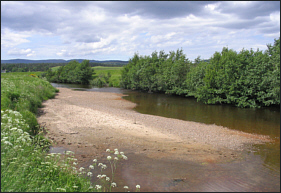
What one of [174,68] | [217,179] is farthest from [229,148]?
[174,68]

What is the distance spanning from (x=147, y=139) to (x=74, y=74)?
80.1 metres

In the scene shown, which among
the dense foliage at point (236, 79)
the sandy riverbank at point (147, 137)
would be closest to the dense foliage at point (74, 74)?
the dense foliage at point (236, 79)

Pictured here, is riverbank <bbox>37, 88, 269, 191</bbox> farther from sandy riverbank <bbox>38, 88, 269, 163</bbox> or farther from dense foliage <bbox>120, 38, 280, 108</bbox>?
dense foliage <bbox>120, 38, 280, 108</bbox>

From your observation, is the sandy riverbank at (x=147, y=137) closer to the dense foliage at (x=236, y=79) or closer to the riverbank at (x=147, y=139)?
the riverbank at (x=147, y=139)

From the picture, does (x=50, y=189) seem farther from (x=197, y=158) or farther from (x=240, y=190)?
(x=197, y=158)

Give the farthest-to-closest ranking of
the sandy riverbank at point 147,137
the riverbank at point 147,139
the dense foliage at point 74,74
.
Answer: the dense foliage at point 74,74
the sandy riverbank at point 147,137
the riverbank at point 147,139

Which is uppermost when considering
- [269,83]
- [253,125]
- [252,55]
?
[252,55]

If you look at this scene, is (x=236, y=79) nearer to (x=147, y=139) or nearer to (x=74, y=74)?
(x=147, y=139)

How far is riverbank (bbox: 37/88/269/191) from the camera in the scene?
11.2 metres

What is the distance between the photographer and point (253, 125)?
19.8 metres

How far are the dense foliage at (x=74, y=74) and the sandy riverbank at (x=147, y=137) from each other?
224ft

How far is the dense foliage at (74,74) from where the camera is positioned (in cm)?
8600

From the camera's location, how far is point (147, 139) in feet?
46.2

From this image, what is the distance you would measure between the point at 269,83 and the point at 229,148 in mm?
19090
